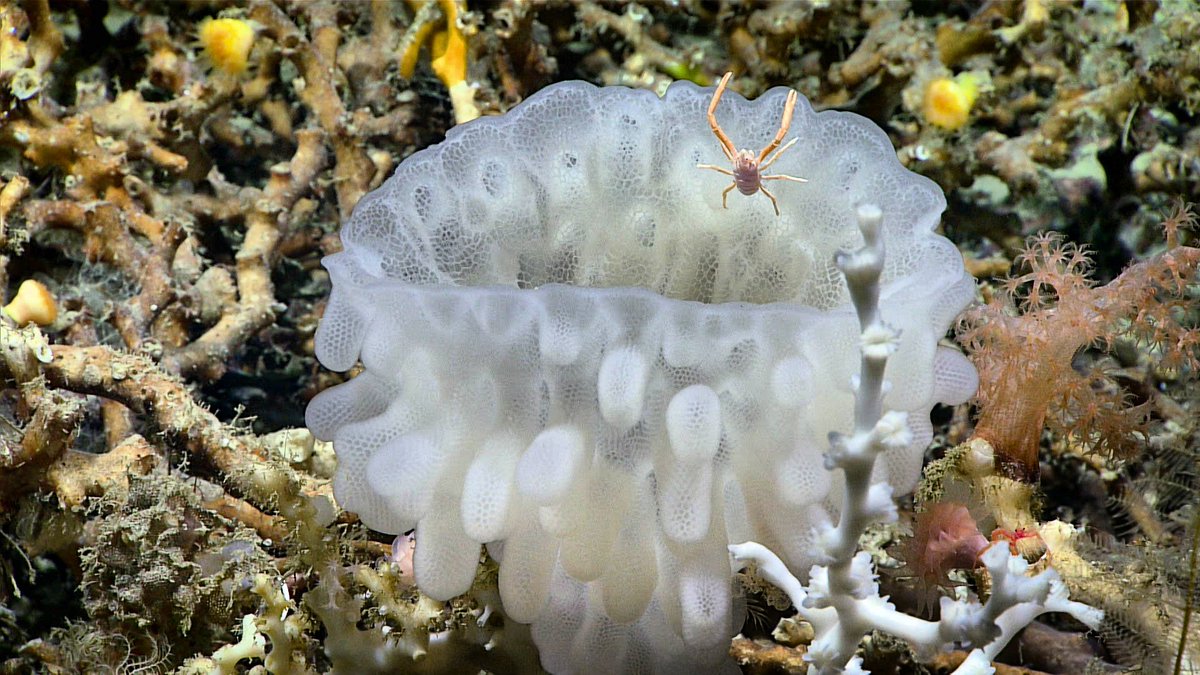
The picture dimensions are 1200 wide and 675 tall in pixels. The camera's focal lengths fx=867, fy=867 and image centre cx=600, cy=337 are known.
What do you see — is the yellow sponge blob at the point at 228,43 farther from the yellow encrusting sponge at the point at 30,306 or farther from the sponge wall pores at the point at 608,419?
the sponge wall pores at the point at 608,419

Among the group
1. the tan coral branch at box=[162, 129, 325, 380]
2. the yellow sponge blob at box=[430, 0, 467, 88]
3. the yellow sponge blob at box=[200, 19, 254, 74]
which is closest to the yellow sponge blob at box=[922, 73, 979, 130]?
the yellow sponge blob at box=[430, 0, 467, 88]

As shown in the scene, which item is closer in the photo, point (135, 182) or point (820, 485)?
point (820, 485)

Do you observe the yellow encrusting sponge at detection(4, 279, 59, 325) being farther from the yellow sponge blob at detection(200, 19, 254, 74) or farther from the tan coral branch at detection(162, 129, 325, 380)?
the yellow sponge blob at detection(200, 19, 254, 74)

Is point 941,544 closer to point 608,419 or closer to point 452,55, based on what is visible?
point 608,419

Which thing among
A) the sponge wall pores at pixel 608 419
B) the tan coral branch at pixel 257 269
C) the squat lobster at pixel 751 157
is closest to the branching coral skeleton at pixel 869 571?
the sponge wall pores at pixel 608 419

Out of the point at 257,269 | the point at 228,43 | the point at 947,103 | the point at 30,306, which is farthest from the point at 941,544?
the point at 228,43

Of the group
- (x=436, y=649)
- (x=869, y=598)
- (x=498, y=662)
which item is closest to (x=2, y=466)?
(x=436, y=649)

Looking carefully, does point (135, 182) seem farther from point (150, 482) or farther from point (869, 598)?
point (869, 598)
